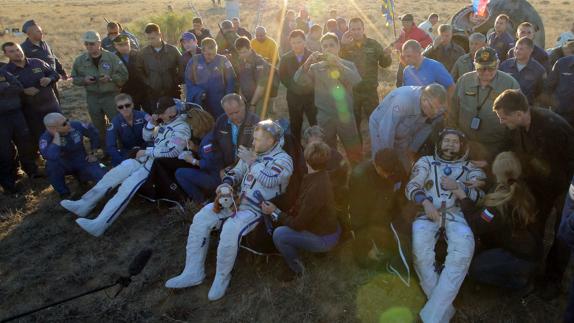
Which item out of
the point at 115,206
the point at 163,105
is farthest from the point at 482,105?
the point at 115,206

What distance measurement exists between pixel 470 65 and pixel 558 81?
3.99 ft

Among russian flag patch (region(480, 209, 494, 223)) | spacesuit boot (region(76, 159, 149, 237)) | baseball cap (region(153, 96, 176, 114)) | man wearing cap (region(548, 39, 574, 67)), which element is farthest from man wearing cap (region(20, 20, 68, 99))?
man wearing cap (region(548, 39, 574, 67))

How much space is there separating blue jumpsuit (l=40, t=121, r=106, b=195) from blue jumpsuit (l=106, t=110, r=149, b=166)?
0.39 m

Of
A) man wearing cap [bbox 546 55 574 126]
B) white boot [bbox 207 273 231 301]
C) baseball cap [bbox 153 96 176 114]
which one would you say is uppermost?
man wearing cap [bbox 546 55 574 126]

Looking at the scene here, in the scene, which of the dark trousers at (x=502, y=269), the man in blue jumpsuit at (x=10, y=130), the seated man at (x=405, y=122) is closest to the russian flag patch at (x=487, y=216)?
the dark trousers at (x=502, y=269)

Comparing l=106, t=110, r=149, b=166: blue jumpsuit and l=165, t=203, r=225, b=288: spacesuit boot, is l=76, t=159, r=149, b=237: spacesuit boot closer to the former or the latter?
l=106, t=110, r=149, b=166: blue jumpsuit

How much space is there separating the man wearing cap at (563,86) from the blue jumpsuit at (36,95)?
8069mm

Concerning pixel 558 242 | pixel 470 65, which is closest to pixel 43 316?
pixel 558 242

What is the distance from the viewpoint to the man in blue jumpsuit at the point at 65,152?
6.29 metres

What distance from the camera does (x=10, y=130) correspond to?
6.93 metres

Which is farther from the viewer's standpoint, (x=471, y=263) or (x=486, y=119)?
(x=486, y=119)

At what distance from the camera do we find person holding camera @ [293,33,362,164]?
19.0 ft

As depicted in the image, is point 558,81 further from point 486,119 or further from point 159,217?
point 159,217

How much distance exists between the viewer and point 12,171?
23.2 ft
